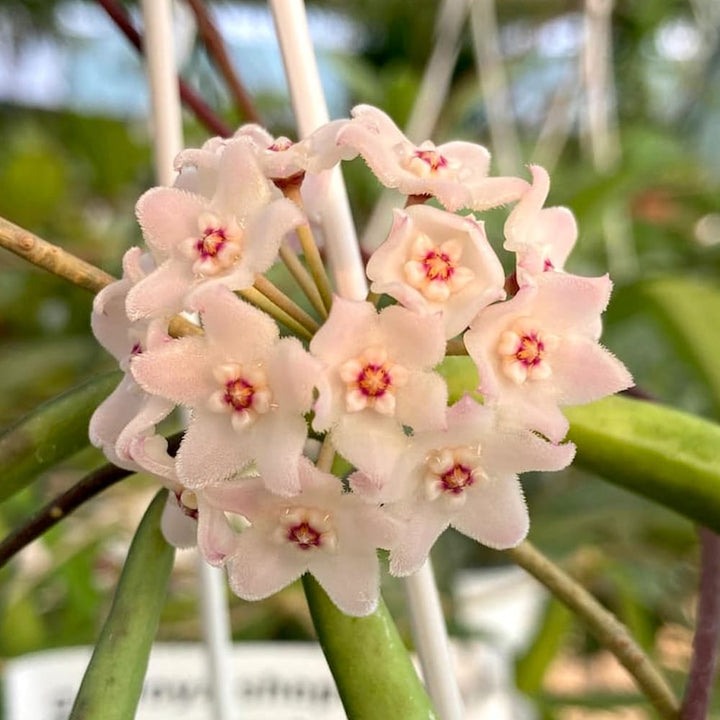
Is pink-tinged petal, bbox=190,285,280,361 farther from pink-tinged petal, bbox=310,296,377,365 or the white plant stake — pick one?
the white plant stake

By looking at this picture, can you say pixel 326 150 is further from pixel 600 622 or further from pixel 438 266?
pixel 600 622

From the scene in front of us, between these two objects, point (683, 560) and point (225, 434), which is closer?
point (225, 434)

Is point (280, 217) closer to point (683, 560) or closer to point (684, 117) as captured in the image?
point (683, 560)

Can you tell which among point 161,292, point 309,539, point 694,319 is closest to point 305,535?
point 309,539

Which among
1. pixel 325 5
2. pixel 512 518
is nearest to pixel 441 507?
pixel 512 518

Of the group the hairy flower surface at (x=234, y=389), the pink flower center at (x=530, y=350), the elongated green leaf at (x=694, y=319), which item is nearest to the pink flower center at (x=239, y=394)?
the hairy flower surface at (x=234, y=389)

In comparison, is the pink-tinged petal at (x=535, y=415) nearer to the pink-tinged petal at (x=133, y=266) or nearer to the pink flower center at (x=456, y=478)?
the pink flower center at (x=456, y=478)
